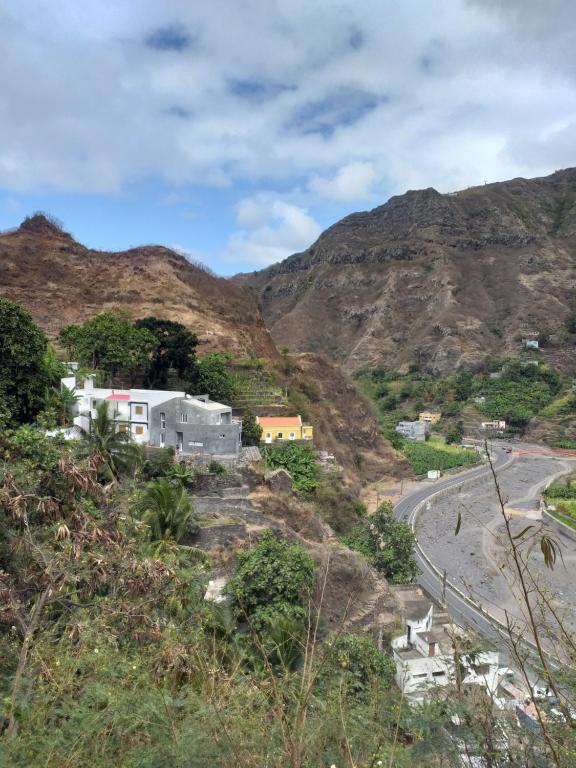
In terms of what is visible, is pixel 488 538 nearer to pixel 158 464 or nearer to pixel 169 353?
pixel 169 353

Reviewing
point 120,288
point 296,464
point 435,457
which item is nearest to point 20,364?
point 296,464

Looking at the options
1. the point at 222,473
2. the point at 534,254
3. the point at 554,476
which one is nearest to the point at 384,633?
the point at 222,473

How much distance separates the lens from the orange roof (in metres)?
25.9

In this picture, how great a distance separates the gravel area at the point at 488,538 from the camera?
21984mm

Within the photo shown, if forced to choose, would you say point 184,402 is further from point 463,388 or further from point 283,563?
point 463,388

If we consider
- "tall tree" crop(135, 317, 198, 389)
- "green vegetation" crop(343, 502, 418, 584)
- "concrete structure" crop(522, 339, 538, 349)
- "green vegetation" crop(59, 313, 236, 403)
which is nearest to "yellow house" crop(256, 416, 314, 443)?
Result: "green vegetation" crop(59, 313, 236, 403)

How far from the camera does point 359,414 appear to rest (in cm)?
4266

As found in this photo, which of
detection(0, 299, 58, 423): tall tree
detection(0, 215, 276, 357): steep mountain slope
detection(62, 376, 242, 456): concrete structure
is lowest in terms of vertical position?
detection(62, 376, 242, 456): concrete structure

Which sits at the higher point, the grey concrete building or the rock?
the grey concrete building

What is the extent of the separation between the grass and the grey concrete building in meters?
30.9

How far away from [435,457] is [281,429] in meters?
29.0

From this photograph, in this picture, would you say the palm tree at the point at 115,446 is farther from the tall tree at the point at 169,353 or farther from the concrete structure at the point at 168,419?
the tall tree at the point at 169,353

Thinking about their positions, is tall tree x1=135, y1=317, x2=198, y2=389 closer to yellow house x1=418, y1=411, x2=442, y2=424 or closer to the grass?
the grass

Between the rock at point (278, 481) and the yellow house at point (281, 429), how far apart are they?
17.5 ft
